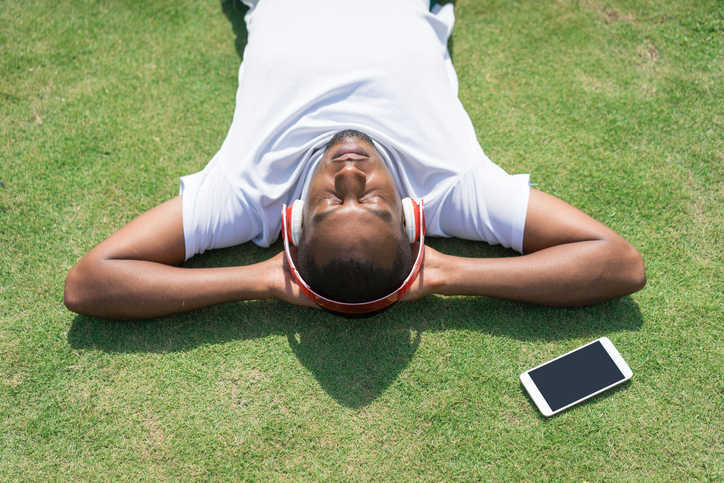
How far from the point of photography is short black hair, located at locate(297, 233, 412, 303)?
2.41 meters

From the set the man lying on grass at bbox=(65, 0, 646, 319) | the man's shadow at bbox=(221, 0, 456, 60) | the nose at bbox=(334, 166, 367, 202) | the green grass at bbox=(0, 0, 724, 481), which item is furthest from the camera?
the man's shadow at bbox=(221, 0, 456, 60)

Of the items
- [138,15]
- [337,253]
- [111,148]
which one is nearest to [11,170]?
[111,148]

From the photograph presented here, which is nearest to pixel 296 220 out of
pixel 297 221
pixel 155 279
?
pixel 297 221

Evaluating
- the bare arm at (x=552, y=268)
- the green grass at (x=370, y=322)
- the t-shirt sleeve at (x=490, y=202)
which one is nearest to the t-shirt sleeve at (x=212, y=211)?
the green grass at (x=370, y=322)

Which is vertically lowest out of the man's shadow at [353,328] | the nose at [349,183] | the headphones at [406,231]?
the man's shadow at [353,328]

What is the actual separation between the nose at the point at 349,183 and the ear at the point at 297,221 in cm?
32

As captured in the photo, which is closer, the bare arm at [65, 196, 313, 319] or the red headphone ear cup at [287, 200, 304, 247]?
the red headphone ear cup at [287, 200, 304, 247]

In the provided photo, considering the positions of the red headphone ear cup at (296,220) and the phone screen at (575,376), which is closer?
the red headphone ear cup at (296,220)

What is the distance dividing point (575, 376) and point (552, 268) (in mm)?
726

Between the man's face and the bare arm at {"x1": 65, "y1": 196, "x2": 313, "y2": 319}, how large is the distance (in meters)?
0.66

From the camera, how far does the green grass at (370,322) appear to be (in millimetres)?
2908

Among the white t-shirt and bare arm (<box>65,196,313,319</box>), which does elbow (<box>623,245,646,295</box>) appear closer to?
the white t-shirt

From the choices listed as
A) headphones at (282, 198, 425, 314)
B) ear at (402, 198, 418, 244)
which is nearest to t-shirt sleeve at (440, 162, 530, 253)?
headphones at (282, 198, 425, 314)

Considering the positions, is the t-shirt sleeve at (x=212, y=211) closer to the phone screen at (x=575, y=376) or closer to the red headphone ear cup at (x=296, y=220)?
the red headphone ear cup at (x=296, y=220)
